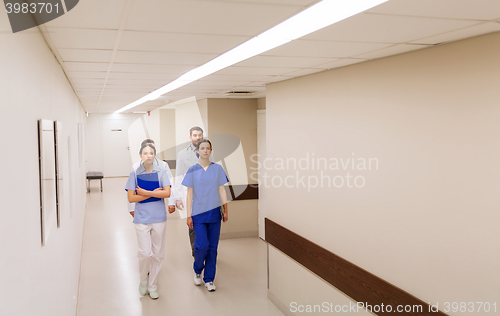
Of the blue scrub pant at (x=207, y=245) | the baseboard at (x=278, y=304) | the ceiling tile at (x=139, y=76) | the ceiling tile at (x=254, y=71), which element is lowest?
the baseboard at (x=278, y=304)

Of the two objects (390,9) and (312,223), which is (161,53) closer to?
(390,9)

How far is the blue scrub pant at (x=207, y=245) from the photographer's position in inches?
173

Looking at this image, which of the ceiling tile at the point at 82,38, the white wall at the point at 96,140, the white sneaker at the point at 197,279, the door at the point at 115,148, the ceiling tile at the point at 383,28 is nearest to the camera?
the ceiling tile at the point at 383,28

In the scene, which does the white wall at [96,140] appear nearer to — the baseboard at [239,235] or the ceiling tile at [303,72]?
the baseboard at [239,235]

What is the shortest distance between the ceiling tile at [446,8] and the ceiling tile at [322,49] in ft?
1.98

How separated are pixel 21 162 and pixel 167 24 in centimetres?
93

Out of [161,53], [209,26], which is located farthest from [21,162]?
[161,53]

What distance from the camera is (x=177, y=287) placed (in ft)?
15.1

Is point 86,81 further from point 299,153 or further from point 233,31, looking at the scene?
point 233,31

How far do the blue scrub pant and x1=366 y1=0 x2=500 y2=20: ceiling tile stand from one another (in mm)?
3275

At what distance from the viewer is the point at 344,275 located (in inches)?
125

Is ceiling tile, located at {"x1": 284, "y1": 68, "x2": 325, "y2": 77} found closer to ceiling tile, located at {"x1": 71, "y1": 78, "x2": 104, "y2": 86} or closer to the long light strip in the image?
the long light strip

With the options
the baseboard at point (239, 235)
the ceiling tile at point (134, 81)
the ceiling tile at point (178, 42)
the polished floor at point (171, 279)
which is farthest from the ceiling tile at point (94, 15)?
the baseboard at point (239, 235)

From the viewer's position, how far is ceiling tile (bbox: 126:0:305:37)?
163cm
